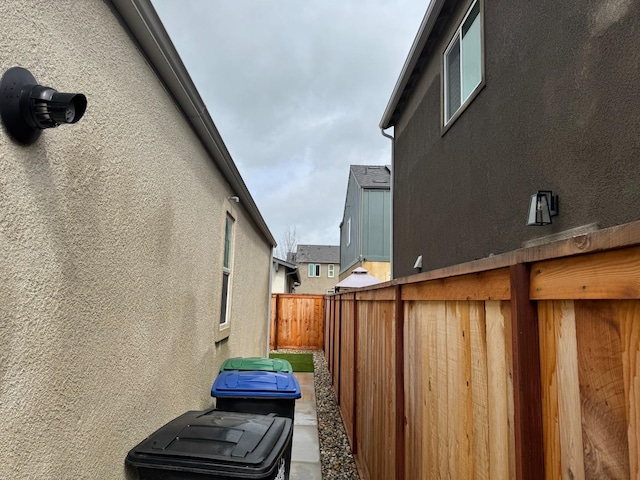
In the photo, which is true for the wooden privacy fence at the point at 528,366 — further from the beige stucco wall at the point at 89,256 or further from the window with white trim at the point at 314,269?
the window with white trim at the point at 314,269

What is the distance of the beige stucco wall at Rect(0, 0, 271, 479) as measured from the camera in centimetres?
140

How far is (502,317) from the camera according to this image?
1.46 metres

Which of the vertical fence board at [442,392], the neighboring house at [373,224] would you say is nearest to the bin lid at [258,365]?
the vertical fence board at [442,392]

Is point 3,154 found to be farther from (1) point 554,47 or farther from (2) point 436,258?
(2) point 436,258

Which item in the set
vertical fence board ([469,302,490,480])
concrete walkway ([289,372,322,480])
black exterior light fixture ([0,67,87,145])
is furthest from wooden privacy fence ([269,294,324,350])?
black exterior light fixture ([0,67,87,145])

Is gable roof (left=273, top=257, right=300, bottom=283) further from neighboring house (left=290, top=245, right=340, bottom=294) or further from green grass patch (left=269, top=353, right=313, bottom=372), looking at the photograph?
neighboring house (left=290, top=245, right=340, bottom=294)

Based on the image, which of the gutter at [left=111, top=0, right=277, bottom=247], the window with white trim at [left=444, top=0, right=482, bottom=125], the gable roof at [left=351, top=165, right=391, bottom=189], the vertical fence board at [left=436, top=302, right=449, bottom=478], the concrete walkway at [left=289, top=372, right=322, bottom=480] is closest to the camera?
the vertical fence board at [left=436, top=302, right=449, bottom=478]

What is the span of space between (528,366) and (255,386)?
9.61 ft

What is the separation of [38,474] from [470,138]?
502 cm

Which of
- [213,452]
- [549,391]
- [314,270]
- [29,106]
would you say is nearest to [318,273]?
[314,270]

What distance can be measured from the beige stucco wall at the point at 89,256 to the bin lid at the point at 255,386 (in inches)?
15.9

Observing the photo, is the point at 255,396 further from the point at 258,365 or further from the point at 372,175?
the point at 372,175

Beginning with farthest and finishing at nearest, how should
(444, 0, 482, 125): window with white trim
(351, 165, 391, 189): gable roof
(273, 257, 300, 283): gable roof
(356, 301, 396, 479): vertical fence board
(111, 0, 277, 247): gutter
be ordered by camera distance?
(273, 257, 300, 283): gable roof → (351, 165, 391, 189): gable roof → (444, 0, 482, 125): window with white trim → (356, 301, 396, 479): vertical fence board → (111, 0, 277, 247): gutter

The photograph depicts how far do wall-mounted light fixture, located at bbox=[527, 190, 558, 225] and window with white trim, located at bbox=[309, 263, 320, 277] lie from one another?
120 feet
